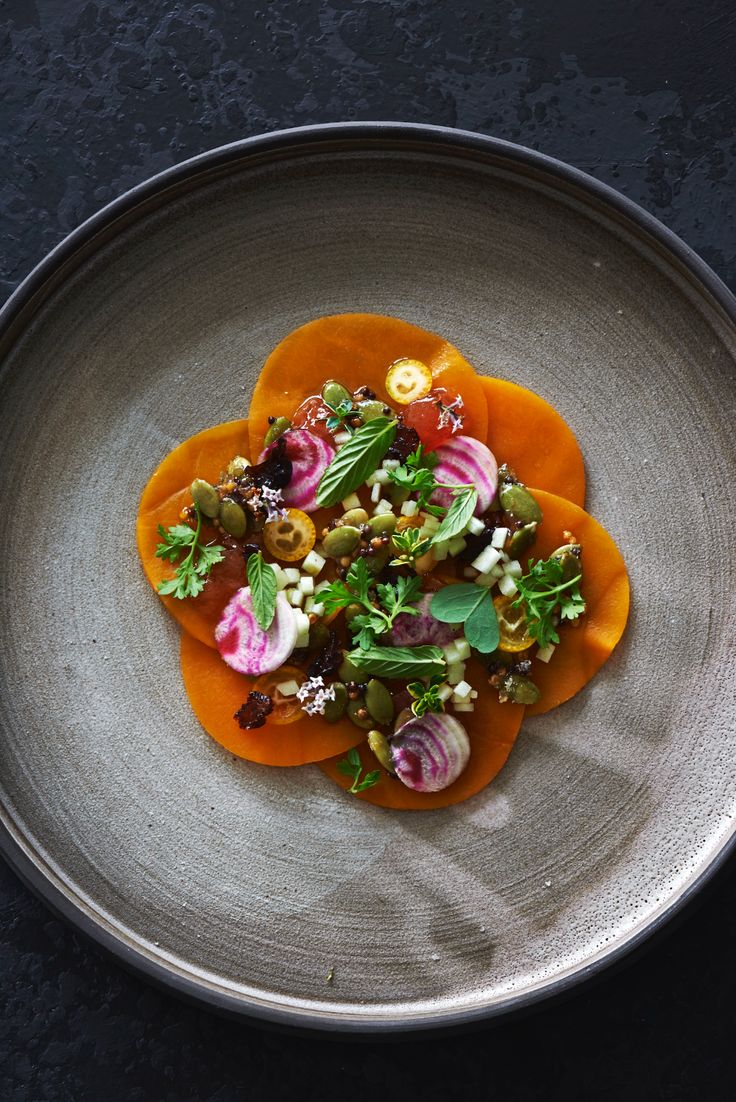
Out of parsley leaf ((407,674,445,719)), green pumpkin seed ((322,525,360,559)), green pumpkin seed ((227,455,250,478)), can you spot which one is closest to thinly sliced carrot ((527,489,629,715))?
parsley leaf ((407,674,445,719))

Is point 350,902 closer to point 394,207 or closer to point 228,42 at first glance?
point 394,207

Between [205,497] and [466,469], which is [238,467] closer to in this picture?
[205,497]

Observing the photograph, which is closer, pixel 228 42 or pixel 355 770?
pixel 355 770

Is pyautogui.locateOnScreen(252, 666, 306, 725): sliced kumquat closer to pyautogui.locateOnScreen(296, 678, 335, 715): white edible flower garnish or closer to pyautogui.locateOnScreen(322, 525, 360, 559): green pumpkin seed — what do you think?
pyautogui.locateOnScreen(296, 678, 335, 715): white edible flower garnish

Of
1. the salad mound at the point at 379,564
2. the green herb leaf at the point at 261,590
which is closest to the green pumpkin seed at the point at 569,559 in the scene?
the salad mound at the point at 379,564

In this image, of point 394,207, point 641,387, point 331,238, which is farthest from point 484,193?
point 641,387

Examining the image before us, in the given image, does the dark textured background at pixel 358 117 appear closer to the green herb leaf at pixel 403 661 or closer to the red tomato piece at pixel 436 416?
the red tomato piece at pixel 436 416
